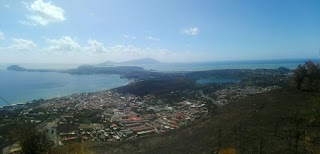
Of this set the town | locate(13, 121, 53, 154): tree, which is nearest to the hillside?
locate(13, 121, 53, 154): tree

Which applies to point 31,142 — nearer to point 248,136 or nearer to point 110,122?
point 248,136

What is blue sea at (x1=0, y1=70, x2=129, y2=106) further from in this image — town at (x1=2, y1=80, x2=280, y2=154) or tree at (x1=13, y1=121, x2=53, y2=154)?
tree at (x1=13, y1=121, x2=53, y2=154)

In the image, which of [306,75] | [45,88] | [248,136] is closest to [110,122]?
[306,75]

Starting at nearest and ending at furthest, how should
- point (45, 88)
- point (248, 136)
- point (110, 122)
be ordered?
point (248, 136) < point (110, 122) < point (45, 88)

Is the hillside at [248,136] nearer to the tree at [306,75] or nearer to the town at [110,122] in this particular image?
the tree at [306,75]

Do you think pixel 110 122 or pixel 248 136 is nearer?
pixel 248 136

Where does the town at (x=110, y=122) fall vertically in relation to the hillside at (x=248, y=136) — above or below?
below

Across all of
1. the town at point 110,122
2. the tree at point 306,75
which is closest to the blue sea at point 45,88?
the town at point 110,122

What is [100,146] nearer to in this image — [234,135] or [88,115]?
[234,135]

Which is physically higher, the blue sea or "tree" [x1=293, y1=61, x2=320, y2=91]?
"tree" [x1=293, y1=61, x2=320, y2=91]
